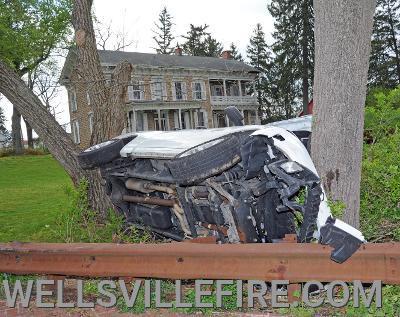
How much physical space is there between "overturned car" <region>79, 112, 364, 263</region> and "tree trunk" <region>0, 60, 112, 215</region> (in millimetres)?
1992

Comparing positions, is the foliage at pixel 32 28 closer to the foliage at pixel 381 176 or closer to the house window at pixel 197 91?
the house window at pixel 197 91

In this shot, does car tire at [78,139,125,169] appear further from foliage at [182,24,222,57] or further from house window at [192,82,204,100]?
foliage at [182,24,222,57]

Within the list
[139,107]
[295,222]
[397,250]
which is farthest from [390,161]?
[139,107]

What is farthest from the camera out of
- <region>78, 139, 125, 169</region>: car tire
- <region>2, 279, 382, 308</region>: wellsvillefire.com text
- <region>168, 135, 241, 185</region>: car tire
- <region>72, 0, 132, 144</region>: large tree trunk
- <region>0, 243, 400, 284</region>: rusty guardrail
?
<region>72, 0, 132, 144</region>: large tree trunk

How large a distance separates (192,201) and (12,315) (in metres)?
1.77

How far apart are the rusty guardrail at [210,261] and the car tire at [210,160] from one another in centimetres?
58

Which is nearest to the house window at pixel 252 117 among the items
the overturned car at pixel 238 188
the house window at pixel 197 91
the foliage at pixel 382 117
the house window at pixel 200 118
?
the house window at pixel 200 118

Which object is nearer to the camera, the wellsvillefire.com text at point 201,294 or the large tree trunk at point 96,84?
the wellsvillefire.com text at point 201,294

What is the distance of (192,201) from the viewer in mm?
4402

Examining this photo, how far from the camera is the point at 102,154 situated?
5.20m

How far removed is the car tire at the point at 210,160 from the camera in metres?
3.87

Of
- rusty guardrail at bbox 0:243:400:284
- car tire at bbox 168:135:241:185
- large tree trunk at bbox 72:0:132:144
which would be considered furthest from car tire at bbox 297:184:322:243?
large tree trunk at bbox 72:0:132:144

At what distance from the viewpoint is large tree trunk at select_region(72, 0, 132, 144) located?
7168 millimetres

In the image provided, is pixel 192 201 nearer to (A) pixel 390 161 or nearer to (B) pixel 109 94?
(A) pixel 390 161
